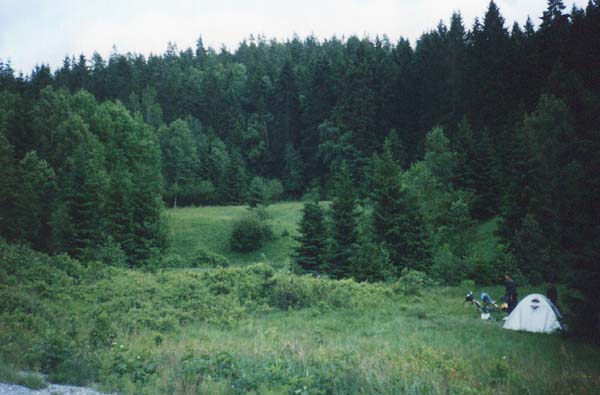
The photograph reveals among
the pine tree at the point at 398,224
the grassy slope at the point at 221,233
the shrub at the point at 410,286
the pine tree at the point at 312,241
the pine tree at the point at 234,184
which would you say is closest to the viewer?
the shrub at the point at 410,286

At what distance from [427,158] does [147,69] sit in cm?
8036

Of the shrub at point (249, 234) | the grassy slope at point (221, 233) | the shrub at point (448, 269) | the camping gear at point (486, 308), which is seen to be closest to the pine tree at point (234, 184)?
the grassy slope at point (221, 233)

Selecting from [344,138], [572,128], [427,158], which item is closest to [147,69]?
[344,138]

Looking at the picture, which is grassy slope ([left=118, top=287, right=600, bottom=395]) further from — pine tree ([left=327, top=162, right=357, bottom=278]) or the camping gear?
pine tree ([left=327, top=162, right=357, bottom=278])

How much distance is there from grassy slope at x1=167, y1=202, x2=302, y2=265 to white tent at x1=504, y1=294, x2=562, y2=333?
2689 centimetres

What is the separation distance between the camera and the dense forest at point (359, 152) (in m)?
31.1

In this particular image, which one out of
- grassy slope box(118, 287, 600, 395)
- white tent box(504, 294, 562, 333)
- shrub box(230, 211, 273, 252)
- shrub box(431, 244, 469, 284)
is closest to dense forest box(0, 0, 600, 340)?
shrub box(431, 244, 469, 284)

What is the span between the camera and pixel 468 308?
23.2 meters

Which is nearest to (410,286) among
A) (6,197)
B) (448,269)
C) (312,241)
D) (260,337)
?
(448,269)

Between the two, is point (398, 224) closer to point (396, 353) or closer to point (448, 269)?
point (448, 269)

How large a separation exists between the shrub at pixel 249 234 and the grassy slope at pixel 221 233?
0.71m

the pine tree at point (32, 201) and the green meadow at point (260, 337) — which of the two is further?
the pine tree at point (32, 201)

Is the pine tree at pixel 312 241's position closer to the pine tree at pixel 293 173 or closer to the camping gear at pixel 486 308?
the camping gear at pixel 486 308

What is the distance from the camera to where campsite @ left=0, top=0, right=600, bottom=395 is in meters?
10.7
